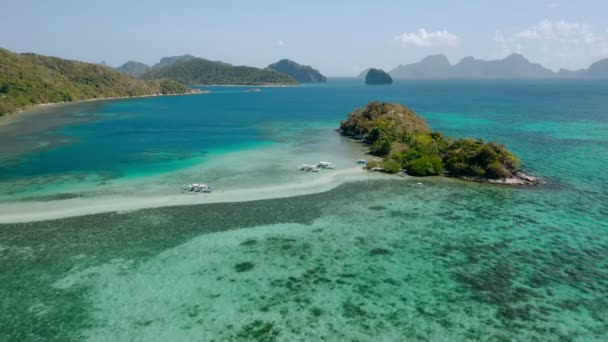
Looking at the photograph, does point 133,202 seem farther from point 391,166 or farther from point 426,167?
point 426,167

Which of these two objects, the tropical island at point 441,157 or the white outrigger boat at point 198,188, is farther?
the tropical island at point 441,157

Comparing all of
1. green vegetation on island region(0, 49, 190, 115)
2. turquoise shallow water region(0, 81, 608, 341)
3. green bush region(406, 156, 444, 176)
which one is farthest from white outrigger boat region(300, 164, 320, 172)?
green vegetation on island region(0, 49, 190, 115)

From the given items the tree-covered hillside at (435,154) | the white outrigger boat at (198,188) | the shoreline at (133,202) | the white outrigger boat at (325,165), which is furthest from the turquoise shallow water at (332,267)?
the white outrigger boat at (325,165)

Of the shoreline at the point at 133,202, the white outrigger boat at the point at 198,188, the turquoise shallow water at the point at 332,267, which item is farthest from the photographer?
the white outrigger boat at the point at 198,188

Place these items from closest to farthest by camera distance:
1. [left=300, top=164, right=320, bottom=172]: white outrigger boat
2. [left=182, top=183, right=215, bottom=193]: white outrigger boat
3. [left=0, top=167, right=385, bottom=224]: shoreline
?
[left=0, top=167, right=385, bottom=224]: shoreline < [left=182, top=183, right=215, bottom=193]: white outrigger boat < [left=300, top=164, right=320, bottom=172]: white outrigger boat

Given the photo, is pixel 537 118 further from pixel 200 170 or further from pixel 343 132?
pixel 200 170

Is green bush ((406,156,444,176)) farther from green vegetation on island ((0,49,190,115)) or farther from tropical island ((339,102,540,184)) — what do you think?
green vegetation on island ((0,49,190,115))

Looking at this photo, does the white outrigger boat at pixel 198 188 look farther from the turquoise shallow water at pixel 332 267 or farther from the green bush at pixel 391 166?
the green bush at pixel 391 166
